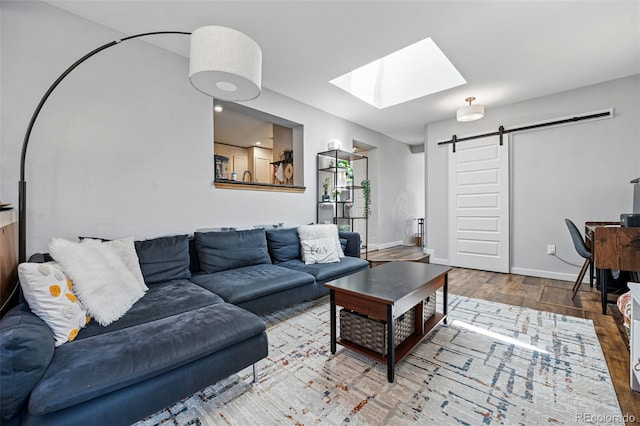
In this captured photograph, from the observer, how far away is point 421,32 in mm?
2375

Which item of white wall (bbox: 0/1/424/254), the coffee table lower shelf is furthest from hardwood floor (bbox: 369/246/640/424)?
white wall (bbox: 0/1/424/254)

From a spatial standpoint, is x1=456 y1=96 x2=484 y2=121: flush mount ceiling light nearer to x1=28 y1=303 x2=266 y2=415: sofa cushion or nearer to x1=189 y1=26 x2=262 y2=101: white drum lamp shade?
x1=189 y1=26 x2=262 y2=101: white drum lamp shade

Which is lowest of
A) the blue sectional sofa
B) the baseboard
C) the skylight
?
the baseboard

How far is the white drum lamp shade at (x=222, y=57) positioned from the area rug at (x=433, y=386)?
1.80 metres

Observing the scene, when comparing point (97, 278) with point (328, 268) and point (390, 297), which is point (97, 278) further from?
point (328, 268)

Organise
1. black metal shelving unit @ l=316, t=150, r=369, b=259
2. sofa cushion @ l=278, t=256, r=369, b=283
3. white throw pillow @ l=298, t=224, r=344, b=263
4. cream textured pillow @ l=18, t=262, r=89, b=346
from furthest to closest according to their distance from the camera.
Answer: black metal shelving unit @ l=316, t=150, r=369, b=259, white throw pillow @ l=298, t=224, r=344, b=263, sofa cushion @ l=278, t=256, r=369, b=283, cream textured pillow @ l=18, t=262, r=89, b=346

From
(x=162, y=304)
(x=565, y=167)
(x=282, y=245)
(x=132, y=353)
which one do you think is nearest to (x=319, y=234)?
A: (x=282, y=245)

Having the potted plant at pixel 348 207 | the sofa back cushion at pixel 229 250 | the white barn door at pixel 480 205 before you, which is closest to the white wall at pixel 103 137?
the sofa back cushion at pixel 229 250

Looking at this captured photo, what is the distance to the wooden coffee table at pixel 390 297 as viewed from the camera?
1.57 m

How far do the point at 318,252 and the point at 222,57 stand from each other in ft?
6.96

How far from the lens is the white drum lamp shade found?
145 cm

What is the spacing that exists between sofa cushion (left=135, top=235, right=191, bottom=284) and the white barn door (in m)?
4.24

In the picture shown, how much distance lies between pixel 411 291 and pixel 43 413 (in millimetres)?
1748

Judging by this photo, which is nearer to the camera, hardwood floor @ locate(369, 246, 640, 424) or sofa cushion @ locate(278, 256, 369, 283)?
hardwood floor @ locate(369, 246, 640, 424)
